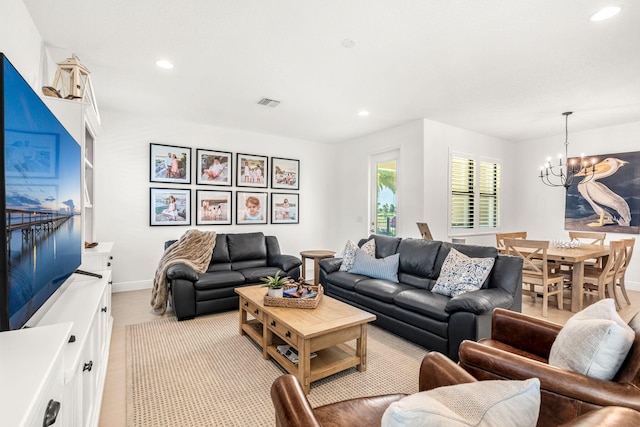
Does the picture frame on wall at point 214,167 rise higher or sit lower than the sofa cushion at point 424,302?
higher

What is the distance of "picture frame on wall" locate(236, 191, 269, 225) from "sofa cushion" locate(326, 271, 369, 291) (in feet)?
7.22

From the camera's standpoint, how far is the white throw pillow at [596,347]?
4.23ft

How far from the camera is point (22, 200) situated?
1129mm

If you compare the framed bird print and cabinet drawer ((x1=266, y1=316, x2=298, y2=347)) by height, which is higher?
the framed bird print

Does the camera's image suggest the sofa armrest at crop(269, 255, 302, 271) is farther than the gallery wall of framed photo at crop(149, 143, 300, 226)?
No

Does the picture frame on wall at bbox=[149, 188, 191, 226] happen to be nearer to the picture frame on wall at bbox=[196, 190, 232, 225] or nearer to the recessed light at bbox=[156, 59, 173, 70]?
the picture frame on wall at bbox=[196, 190, 232, 225]

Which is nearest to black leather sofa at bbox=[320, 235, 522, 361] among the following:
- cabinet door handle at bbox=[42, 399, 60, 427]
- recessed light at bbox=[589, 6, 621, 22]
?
recessed light at bbox=[589, 6, 621, 22]

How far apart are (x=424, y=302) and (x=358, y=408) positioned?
65.2 inches

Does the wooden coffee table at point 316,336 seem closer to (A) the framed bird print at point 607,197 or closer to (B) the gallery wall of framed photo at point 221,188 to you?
(B) the gallery wall of framed photo at point 221,188

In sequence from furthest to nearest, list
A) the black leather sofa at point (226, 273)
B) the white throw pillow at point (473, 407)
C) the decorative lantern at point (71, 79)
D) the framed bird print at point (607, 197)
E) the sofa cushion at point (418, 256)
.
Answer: the framed bird print at point (607, 197), the black leather sofa at point (226, 273), the sofa cushion at point (418, 256), the decorative lantern at point (71, 79), the white throw pillow at point (473, 407)

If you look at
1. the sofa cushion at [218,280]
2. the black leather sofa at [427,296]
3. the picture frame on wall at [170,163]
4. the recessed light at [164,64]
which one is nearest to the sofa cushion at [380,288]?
the black leather sofa at [427,296]

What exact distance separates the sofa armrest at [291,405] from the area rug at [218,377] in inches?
34.5

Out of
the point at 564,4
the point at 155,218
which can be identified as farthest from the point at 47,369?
the point at 155,218

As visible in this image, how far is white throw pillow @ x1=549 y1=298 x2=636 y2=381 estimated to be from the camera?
1.29 meters
